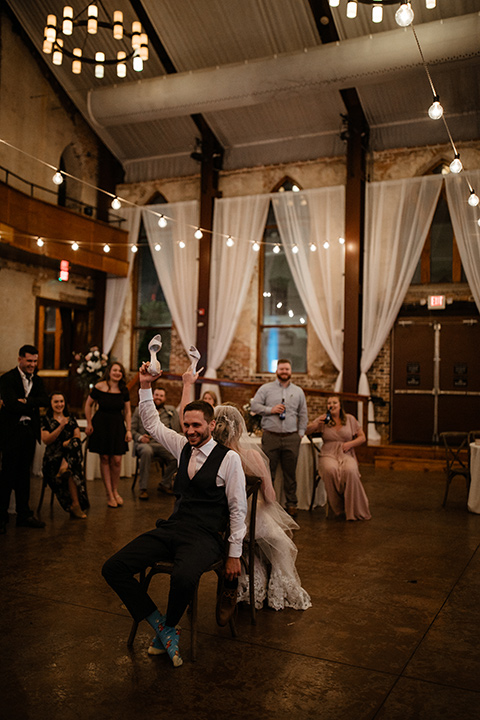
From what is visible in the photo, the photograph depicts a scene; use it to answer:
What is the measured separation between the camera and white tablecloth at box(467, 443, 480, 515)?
6.50m

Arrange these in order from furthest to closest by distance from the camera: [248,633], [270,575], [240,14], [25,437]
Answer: [240,14], [25,437], [270,575], [248,633]

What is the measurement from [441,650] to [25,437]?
3862 millimetres

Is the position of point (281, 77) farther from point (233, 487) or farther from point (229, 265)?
point (233, 487)

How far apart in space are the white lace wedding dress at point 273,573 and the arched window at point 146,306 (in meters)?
9.59

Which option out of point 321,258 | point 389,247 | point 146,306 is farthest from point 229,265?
point 389,247

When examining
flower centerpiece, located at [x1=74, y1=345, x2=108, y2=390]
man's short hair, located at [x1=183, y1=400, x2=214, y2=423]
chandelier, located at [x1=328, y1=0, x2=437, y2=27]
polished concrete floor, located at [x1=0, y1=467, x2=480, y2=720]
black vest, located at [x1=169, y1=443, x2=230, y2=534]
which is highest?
chandelier, located at [x1=328, y1=0, x2=437, y2=27]

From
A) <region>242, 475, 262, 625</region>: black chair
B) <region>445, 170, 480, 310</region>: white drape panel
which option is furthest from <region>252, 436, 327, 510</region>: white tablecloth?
<region>445, 170, 480, 310</region>: white drape panel

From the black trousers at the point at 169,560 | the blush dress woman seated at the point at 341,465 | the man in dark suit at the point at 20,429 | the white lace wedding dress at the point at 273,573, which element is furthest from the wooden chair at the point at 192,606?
the blush dress woman seated at the point at 341,465

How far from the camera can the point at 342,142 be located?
11.6 m

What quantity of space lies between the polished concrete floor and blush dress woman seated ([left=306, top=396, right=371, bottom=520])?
917mm

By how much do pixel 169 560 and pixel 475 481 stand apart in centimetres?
442

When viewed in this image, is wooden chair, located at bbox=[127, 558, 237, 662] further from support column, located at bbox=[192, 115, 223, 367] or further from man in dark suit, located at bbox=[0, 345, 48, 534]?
support column, located at bbox=[192, 115, 223, 367]

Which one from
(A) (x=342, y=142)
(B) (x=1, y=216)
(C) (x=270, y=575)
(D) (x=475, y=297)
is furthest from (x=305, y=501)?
Answer: (A) (x=342, y=142)

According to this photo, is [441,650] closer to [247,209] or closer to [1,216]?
[1,216]
